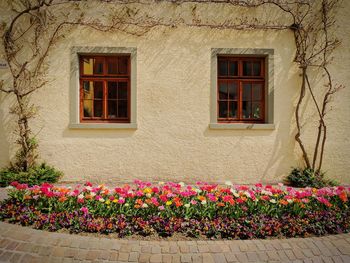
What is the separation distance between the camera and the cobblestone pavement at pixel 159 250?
2.57 metres

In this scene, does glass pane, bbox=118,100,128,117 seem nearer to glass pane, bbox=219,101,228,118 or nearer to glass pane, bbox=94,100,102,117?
glass pane, bbox=94,100,102,117

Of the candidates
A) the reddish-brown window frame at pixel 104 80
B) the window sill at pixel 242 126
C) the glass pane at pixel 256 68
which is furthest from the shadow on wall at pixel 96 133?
the glass pane at pixel 256 68

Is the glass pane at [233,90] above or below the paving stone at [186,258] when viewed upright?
above

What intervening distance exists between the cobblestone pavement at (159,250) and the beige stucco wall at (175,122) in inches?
115

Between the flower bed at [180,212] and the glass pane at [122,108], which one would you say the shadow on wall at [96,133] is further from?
the flower bed at [180,212]

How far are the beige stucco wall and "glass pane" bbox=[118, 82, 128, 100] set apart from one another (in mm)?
407

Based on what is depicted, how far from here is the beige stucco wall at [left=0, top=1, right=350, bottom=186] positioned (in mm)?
5691

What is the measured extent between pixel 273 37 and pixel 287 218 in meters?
4.41

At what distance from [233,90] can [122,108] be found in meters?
2.79

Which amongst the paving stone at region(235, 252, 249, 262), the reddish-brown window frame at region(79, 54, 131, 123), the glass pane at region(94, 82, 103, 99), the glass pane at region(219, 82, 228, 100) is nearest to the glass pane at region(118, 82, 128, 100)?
the reddish-brown window frame at region(79, 54, 131, 123)

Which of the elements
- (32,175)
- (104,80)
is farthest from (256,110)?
(32,175)

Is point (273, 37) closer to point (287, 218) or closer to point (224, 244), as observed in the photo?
point (287, 218)

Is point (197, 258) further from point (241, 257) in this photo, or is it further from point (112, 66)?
point (112, 66)

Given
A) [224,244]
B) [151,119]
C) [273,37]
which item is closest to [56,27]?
[151,119]
